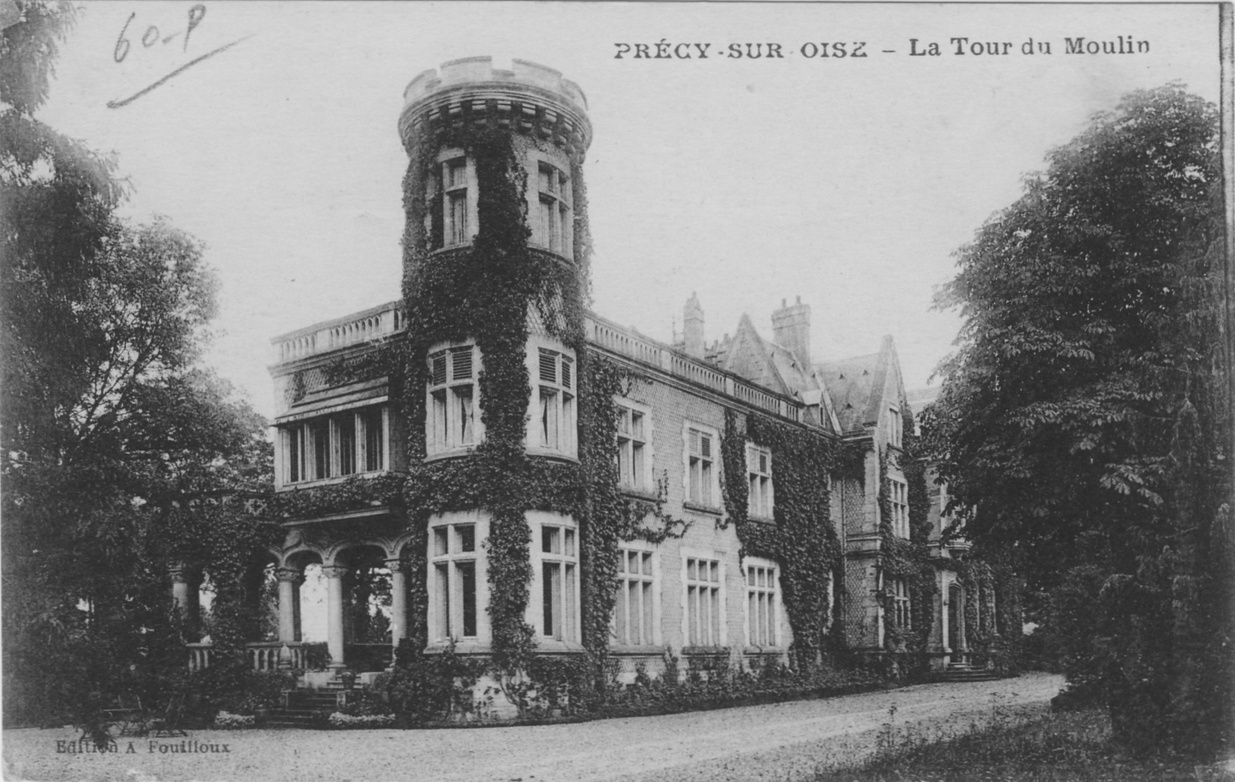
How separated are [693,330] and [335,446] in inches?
265

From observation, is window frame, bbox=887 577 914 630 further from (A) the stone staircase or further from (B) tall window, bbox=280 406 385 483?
(B) tall window, bbox=280 406 385 483

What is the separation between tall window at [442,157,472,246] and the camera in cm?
1302

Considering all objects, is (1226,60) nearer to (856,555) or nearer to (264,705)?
(856,555)

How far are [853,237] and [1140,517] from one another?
4.71 metres

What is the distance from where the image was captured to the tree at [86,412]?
11094 mm

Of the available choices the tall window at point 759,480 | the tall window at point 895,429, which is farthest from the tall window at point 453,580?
the tall window at point 895,429

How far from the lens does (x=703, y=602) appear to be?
56.6 ft

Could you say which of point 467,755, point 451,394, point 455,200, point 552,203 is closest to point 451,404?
point 451,394

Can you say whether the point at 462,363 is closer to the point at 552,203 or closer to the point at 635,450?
the point at 552,203

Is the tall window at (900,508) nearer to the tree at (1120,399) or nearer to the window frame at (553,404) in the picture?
the tree at (1120,399)

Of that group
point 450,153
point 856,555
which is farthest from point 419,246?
point 856,555

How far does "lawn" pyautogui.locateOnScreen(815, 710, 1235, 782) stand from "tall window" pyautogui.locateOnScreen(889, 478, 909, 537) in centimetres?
770

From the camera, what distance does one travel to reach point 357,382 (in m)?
13.4

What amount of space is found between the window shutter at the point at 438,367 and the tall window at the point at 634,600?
158 inches
